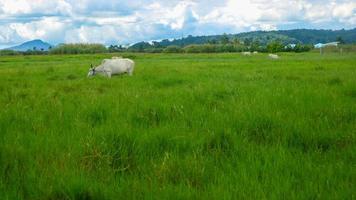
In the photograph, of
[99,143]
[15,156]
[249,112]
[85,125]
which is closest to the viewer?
[15,156]

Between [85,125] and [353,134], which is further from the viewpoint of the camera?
[85,125]

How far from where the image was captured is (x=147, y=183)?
4.05 metres

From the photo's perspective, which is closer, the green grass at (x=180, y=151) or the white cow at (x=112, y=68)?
the green grass at (x=180, y=151)

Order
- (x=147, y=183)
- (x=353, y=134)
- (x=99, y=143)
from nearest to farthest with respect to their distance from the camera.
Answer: (x=147, y=183) → (x=99, y=143) → (x=353, y=134)

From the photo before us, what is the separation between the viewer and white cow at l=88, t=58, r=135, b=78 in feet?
67.5

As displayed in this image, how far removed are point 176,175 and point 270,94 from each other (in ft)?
17.9

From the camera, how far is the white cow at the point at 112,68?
2058 centimetres

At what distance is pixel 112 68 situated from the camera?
843 inches

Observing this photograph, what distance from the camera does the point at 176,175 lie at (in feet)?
14.0

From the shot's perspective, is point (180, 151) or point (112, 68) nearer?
point (180, 151)

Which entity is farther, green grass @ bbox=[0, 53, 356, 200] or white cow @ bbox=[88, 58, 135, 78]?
white cow @ bbox=[88, 58, 135, 78]

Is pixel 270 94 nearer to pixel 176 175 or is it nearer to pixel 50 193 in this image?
pixel 176 175

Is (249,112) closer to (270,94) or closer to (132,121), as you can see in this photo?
(132,121)

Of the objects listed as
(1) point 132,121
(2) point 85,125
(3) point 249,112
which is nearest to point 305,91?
(3) point 249,112
